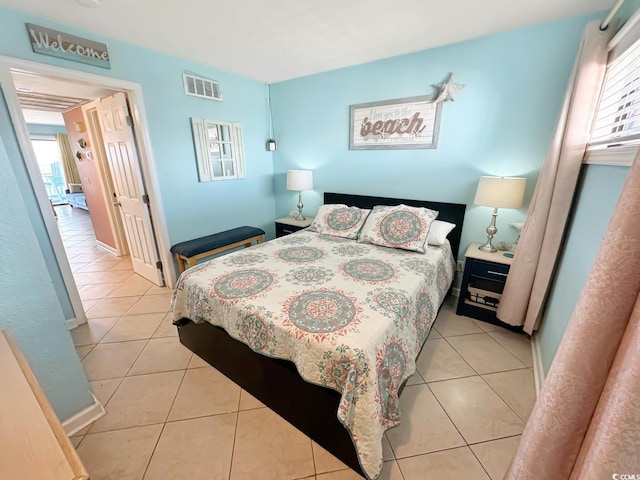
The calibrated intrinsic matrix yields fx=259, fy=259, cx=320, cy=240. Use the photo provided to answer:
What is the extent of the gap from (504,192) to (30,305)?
2988 millimetres

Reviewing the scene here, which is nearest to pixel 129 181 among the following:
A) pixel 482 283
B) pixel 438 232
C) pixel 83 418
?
pixel 83 418

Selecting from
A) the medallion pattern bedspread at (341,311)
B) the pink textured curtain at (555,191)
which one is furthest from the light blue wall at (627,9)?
the medallion pattern bedspread at (341,311)

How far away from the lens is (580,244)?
1.51 m

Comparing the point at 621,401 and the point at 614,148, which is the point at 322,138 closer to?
the point at 614,148

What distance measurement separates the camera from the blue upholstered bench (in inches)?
109

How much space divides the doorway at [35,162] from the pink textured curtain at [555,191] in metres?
3.35

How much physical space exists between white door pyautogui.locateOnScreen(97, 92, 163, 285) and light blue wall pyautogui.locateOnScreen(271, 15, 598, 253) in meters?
1.88

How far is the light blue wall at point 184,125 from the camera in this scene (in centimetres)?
207

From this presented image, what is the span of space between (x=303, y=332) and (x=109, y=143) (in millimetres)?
3240

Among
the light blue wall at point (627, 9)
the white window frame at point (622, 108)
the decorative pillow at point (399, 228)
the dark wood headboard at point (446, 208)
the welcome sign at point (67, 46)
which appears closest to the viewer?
the white window frame at point (622, 108)

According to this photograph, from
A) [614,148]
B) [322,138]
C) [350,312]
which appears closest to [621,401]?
[350,312]

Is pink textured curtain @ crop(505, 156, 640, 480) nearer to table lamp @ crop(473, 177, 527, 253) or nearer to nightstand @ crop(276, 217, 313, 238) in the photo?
table lamp @ crop(473, 177, 527, 253)

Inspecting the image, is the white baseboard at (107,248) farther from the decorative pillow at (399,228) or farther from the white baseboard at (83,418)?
the decorative pillow at (399,228)

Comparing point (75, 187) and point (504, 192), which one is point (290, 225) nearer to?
point (504, 192)
